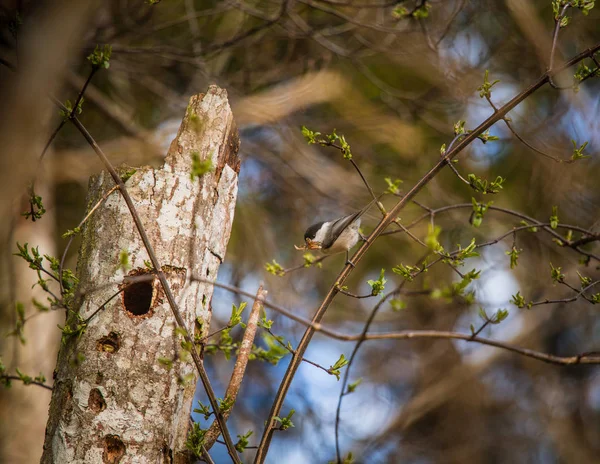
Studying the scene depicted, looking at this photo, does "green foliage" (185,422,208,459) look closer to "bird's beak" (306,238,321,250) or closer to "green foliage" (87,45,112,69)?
"green foliage" (87,45,112,69)

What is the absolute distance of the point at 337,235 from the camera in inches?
116

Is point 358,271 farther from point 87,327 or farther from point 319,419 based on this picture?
point 87,327

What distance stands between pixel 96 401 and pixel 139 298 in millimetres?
424

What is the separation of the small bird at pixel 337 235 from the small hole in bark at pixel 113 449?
47.5 inches

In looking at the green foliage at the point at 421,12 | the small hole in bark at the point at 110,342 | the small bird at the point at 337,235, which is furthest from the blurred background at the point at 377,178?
the small hole in bark at the point at 110,342

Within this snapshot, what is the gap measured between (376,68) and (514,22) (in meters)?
2.11

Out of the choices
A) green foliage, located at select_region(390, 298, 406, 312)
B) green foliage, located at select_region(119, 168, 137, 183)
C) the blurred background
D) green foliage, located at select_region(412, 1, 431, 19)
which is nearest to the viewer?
green foliage, located at select_region(390, 298, 406, 312)

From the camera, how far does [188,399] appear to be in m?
1.96

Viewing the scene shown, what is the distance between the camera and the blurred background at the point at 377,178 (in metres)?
3.99

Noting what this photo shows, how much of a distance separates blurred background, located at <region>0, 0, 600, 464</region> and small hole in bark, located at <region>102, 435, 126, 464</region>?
1.99 metres

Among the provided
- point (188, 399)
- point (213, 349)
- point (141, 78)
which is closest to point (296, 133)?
point (141, 78)

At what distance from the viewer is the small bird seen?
286 centimetres

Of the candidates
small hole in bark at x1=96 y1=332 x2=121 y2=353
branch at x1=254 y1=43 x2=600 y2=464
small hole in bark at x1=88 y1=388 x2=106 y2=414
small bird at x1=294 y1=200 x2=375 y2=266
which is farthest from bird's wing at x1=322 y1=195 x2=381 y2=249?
small hole in bark at x1=88 y1=388 x2=106 y2=414

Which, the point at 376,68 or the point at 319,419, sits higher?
the point at 376,68
